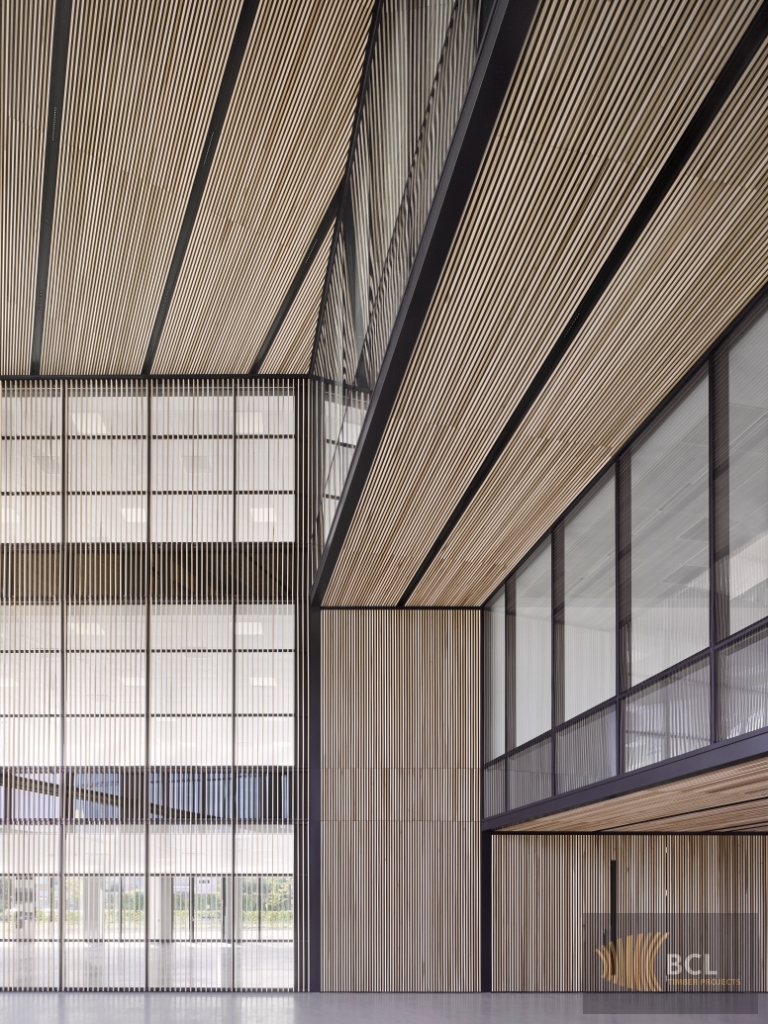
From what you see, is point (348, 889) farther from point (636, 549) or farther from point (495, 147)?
point (495, 147)

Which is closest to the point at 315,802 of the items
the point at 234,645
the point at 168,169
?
the point at 234,645

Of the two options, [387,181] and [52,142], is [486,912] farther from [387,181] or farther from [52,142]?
[52,142]

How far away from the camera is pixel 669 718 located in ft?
36.8

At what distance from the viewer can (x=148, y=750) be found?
20.7m

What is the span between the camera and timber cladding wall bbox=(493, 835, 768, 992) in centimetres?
1905

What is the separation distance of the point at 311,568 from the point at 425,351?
36.6 ft

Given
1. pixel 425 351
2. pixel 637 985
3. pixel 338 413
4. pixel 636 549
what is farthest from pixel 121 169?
pixel 637 985

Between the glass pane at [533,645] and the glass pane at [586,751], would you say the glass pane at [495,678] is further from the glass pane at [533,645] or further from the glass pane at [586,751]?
the glass pane at [586,751]

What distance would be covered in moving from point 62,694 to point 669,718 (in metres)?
12.9

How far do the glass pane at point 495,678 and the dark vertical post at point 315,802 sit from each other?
3.00 m

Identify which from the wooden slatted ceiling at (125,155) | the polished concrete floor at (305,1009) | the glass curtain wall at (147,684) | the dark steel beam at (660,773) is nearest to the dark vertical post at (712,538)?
the dark steel beam at (660,773)

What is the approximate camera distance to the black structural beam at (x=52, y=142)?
12.8 metres

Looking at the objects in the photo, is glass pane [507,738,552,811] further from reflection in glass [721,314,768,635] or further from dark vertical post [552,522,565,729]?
reflection in glass [721,314,768,635]

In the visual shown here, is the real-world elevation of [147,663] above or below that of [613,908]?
above
